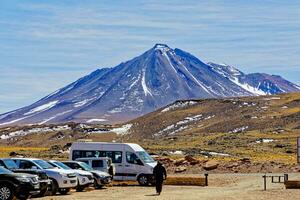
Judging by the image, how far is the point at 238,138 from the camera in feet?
437

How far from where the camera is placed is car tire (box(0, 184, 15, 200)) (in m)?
27.2

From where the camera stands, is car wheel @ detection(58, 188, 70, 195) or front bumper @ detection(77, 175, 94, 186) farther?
front bumper @ detection(77, 175, 94, 186)

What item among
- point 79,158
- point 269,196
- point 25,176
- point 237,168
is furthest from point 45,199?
point 237,168

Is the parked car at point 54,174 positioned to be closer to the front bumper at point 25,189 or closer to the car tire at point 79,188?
the car tire at point 79,188

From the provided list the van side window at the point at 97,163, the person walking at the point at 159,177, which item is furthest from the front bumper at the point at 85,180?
the van side window at the point at 97,163

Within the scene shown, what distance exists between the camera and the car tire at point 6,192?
27203 millimetres

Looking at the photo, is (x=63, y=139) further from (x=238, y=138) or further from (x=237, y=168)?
(x=237, y=168)

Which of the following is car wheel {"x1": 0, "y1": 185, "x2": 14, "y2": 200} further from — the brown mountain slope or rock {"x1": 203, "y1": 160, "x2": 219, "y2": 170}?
the brown mountain slope

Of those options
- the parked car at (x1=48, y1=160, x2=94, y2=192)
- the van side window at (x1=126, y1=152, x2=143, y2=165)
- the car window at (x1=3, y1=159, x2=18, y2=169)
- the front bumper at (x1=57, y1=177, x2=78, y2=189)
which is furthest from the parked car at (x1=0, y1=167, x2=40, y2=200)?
the van side window at (x1=126, y1=152, x2=143, y2=165)

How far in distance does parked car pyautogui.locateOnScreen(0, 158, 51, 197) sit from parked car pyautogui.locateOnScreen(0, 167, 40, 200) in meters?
2.46

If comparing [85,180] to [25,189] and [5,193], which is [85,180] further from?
[5,193]

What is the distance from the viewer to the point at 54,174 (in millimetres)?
33031

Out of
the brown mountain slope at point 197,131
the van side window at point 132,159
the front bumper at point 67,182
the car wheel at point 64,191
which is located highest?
the brown mountain slope at point 197,131

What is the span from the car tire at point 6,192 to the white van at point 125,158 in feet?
50.1
